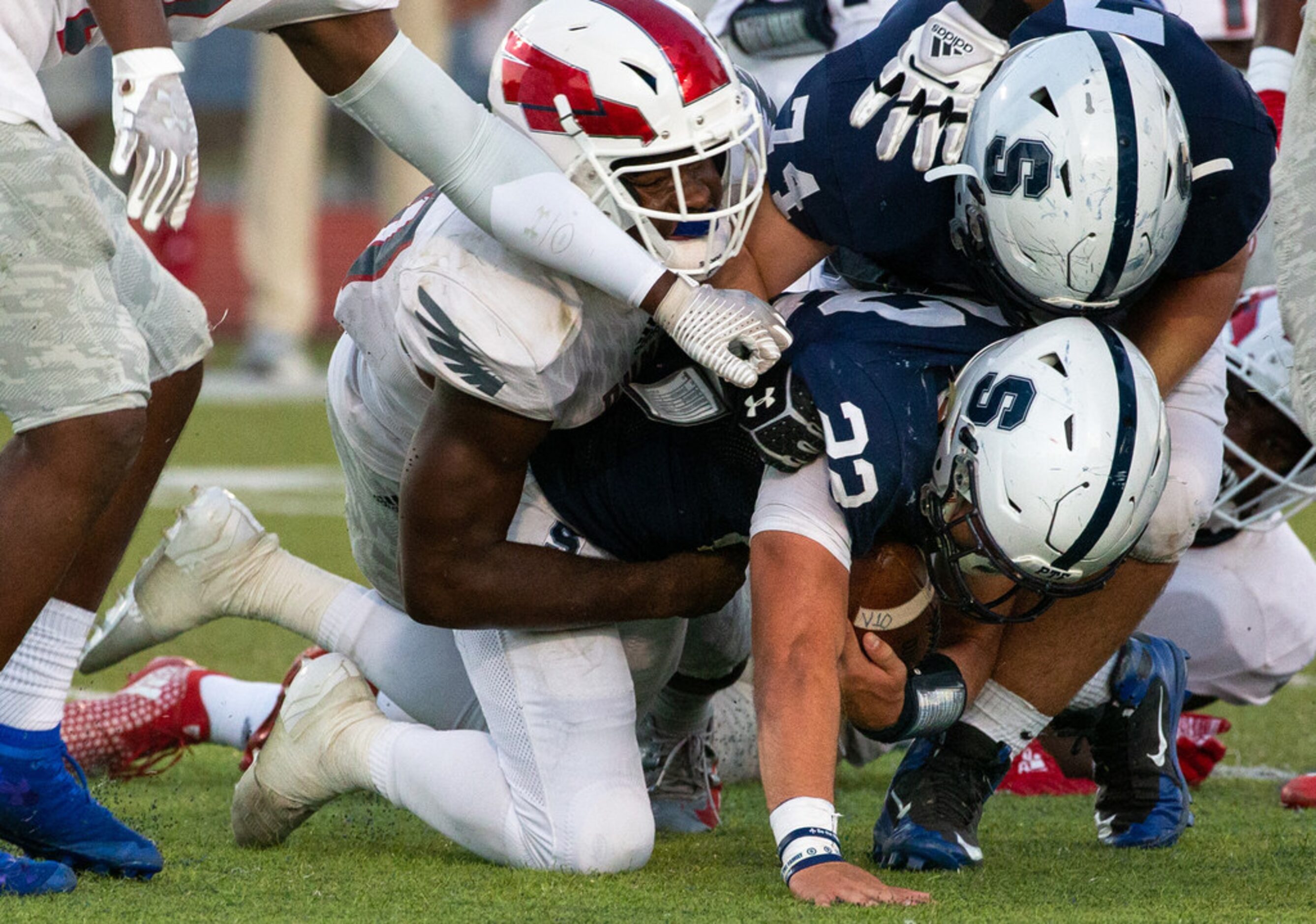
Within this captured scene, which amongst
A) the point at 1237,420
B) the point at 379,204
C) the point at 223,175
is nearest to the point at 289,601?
the point at 1237,420

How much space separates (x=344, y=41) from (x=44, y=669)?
867 millimetres

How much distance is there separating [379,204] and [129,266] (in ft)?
29.7

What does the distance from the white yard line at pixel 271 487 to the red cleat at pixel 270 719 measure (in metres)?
2.71

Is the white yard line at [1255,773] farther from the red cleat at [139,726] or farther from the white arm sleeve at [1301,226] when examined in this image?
the red cleat at [139,726]

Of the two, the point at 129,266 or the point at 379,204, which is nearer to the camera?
the point at 129,266

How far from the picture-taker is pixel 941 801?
2.49 m

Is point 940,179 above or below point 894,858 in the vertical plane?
above

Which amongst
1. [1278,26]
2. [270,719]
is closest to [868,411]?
[270,719]

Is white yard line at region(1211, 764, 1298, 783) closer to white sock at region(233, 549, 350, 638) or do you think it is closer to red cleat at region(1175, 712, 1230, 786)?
red cleat at region(1175, 712, 1230, 786)

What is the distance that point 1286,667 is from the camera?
3307 millimetres

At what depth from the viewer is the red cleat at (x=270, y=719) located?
2.88m

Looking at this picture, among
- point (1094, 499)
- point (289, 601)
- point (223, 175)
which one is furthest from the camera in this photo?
point (223, 175)

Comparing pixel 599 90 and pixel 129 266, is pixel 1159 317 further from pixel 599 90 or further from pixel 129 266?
pixel 129 266

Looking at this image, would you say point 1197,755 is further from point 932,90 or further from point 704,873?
point 932,90
